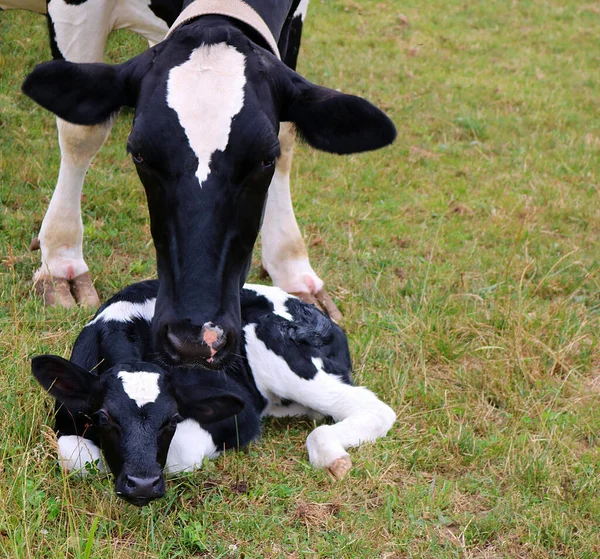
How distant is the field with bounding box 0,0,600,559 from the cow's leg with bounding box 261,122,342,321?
22 centimetres

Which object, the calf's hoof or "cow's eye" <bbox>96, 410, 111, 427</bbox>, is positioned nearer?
"cow's eye" <bbox>96, 410, 111, 427</bbox>

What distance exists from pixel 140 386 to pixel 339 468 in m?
0.91

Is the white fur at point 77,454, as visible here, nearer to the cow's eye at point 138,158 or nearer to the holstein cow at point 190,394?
the holstein cow at point 190,394

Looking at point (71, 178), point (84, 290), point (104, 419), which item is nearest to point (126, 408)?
point (104, 419)

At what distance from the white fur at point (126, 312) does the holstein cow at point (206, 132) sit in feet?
1.76

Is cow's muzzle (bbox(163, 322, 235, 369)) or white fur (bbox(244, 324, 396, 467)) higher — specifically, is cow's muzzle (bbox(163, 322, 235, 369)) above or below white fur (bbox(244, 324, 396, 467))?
above

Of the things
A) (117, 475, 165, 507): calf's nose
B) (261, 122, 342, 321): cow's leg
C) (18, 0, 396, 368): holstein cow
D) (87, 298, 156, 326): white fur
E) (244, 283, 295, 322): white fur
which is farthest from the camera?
(261, 122, 342, 321): cow's leg

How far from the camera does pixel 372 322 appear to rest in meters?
5.13

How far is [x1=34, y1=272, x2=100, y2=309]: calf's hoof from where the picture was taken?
5.04m

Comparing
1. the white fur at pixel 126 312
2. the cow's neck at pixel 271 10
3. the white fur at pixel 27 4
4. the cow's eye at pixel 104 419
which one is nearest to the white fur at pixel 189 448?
the cow's eye at pixel 104 419

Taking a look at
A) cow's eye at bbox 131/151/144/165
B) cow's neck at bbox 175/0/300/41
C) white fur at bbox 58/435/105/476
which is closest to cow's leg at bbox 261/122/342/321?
cow's neck at bbox 175/0/300/41

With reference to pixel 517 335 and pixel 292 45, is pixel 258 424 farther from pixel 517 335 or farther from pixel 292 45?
pixel 292 45

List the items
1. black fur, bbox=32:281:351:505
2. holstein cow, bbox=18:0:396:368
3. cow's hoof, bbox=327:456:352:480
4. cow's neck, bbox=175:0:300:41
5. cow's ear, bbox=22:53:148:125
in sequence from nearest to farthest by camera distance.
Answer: black fur, bbox=32:281:351:505
holstein cow, bbox=18:0:396:368
cow's hoof, bbox=327:456:352:480
cow's ear, bbox=22:53:148:125
cow's neck, bbox=175:0:300:41

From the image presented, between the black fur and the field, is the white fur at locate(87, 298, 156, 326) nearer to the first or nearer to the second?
the black fur
